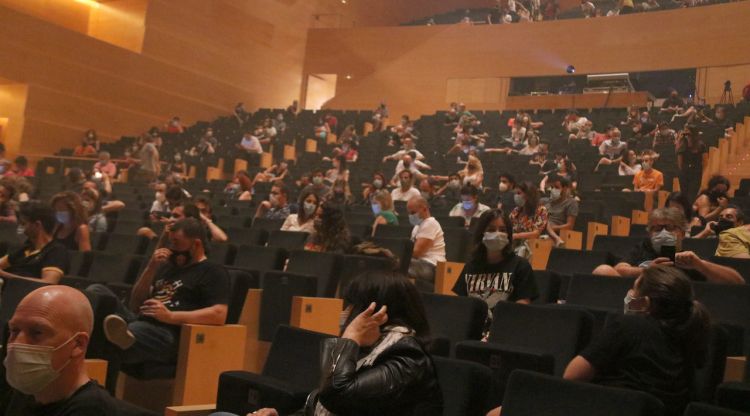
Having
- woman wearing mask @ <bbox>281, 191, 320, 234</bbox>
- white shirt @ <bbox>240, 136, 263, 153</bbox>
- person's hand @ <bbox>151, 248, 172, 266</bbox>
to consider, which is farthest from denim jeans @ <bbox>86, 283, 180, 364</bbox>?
white shirt @ <bbox>240, 136, 263, 153</bbox>

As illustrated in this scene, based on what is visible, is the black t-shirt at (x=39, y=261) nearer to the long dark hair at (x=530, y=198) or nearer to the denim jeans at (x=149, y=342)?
the denim jeans at (x=149, y=342)

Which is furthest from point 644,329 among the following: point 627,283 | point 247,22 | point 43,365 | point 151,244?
point 247,22

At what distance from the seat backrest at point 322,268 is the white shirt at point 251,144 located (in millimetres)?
8194

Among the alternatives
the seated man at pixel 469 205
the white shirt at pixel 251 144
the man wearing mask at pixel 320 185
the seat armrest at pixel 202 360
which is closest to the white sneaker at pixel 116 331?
the seat armrest at pixel 202 360

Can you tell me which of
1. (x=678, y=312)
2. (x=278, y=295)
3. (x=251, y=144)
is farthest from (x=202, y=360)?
(x=251, y=144)

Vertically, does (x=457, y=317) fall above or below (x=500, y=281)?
below

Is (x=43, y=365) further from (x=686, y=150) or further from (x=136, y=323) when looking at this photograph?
(x=686, y=150)

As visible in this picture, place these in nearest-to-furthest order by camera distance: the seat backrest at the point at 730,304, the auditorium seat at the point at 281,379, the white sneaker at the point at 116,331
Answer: the auditorium seat at the point at 281,379 → the white sneaker at the point at 116,331 → the seat backrest at the point at 730,304

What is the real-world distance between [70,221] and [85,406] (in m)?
3.28

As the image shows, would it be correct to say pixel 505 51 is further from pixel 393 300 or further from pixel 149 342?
pixel 393 300

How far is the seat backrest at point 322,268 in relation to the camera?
13.7 ft

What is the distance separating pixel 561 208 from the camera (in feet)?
19.3

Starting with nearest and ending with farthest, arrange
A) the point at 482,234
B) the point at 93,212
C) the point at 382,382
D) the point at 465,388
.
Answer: the point at 382,382 → the point at 465,388 → the point at 482,234 → the point at 93,212

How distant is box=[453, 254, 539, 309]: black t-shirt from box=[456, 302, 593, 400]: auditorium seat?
461 millimetres
